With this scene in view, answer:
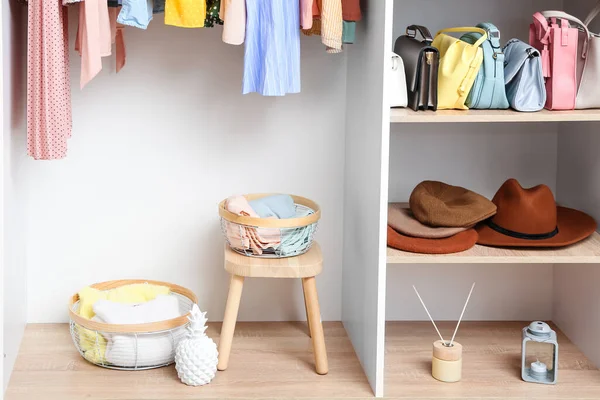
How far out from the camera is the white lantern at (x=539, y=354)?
2684 mm

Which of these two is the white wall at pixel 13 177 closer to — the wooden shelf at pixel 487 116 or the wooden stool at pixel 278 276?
the wooden stool at pixel 278 276

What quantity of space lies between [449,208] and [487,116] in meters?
0.35

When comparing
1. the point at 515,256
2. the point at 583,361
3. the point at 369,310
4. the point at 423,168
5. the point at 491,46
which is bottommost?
the point at 583,361

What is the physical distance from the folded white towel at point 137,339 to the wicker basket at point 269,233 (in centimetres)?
33

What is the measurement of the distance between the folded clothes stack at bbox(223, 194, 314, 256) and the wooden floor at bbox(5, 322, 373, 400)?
1.20ft

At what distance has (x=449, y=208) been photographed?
276 centimetres

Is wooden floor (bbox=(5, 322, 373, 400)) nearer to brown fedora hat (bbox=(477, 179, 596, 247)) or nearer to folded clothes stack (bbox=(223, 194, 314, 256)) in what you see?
folded clothes stack (bbox=(223, 194, 314, 256))

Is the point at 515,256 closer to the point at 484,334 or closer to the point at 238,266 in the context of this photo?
the point at 484,334


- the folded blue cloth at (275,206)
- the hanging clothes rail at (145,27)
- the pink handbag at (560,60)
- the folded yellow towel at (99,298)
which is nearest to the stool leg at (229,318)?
the folded blue cloth at (275,206)

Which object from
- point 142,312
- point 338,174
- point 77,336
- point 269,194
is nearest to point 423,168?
point 338,174

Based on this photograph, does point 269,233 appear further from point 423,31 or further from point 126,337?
point 423,31

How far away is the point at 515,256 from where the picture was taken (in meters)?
2.62

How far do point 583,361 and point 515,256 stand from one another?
1.71ft

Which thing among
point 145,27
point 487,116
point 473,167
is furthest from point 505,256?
point 145,27
